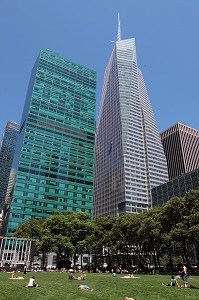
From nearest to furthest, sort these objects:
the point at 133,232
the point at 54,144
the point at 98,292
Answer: the point at 98,292 → the point at 133,232 → the point at 54,144

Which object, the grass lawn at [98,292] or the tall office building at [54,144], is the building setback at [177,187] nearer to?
the tall office building at [54,144]

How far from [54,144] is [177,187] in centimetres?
7921

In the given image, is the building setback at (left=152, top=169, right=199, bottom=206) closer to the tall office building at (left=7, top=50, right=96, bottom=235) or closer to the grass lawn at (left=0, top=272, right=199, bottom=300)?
the tall office building at (left=7, top=50, right=96, bottom=235)

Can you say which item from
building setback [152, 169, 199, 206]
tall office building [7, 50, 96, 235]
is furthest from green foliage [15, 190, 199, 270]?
building setback [152, 169, 199, 206]

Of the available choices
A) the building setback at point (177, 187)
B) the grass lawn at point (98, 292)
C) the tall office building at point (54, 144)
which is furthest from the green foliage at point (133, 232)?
the building setback at point (177, 187)

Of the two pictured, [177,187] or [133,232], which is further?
[177,187]

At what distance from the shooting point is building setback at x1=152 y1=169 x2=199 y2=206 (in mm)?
138225

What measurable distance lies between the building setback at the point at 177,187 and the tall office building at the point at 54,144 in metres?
49.1

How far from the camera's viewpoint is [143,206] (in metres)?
182

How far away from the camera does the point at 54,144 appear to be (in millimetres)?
152250

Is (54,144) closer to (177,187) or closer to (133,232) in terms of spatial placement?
(177,187)

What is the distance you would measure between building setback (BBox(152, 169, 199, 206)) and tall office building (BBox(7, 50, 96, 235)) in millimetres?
49132

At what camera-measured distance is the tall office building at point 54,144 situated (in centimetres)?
13238

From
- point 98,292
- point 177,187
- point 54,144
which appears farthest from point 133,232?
point 54,144
